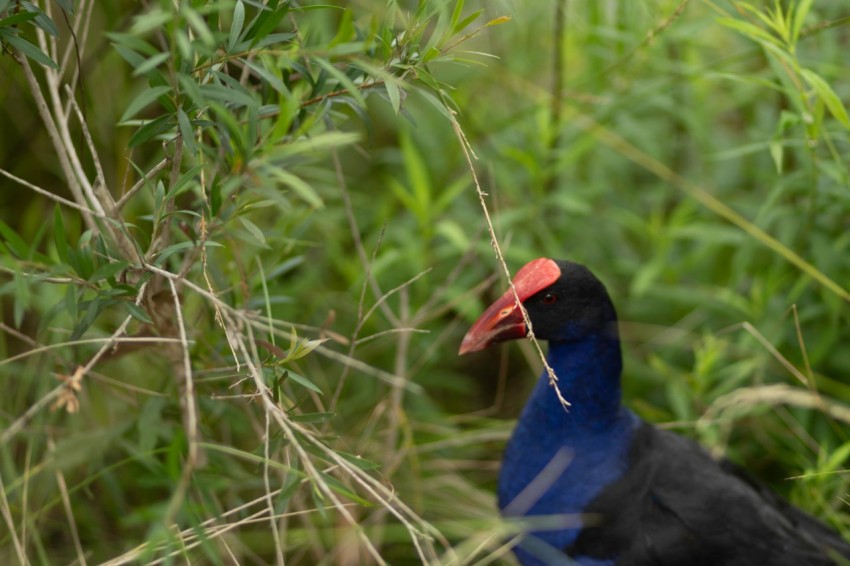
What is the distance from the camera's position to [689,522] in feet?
6.25

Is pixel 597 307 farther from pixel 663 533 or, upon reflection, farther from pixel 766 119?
pixel 766 119

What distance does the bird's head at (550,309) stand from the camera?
187cm

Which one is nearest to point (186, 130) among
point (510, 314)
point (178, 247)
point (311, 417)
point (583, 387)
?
point (178, 247)

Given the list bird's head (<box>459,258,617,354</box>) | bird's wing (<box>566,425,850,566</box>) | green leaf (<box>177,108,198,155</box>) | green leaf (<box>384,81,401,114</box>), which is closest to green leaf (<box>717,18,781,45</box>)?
bird's head (<box>459,258,617,354</box>)

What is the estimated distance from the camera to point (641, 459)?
6.67 feet

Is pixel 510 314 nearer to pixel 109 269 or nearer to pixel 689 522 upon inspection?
pixel 689 522

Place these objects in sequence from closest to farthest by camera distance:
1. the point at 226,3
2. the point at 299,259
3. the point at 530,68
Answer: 1. the point at 226,3
2. the point at 299,259
3. the point at 530,68

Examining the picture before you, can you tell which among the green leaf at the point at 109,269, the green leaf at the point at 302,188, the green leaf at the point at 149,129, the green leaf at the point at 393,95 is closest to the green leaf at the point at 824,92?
the green leaf at the point at 393,95

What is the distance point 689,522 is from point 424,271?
2.55 feet

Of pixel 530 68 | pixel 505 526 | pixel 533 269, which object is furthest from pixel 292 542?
pixel 530 68

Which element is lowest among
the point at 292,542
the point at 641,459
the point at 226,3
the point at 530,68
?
the point at 292,542

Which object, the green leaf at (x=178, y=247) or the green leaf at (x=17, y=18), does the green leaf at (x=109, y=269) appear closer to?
the green leaf at (x=178, y=247)

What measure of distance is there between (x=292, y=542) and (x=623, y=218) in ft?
4.18

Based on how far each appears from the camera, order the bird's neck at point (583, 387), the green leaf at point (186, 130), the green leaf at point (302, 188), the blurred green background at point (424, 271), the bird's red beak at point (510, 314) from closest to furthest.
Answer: the green leaf at point (302, 188)
the green leaf at point (186, 130)
the blurred green background at point (424, 271)
the bird's red beak at point (510, 314)
the bird's neck at point (583, 387)
